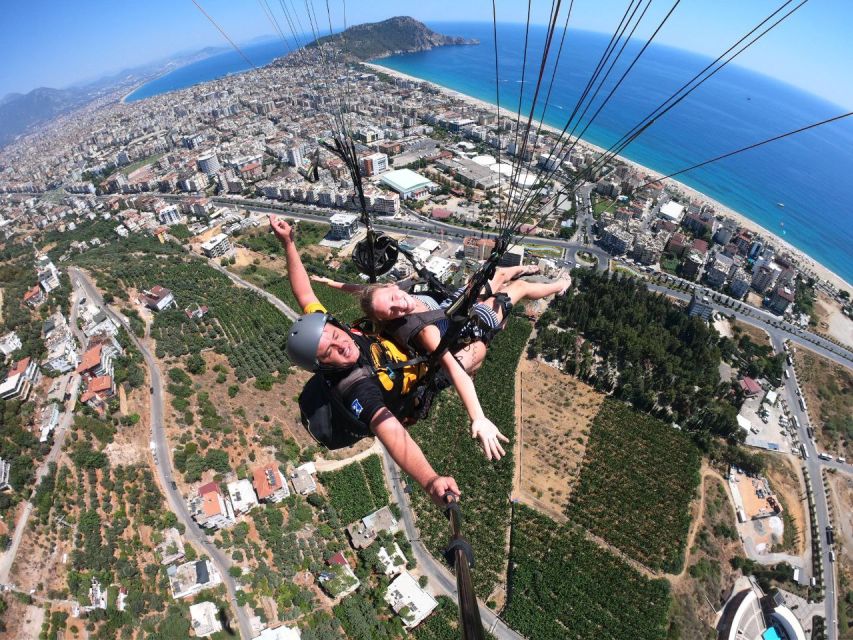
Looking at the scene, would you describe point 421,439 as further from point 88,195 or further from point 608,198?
point 88,195

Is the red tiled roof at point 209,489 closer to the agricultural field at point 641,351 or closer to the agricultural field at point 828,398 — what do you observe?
the agricultural field at point 641,351

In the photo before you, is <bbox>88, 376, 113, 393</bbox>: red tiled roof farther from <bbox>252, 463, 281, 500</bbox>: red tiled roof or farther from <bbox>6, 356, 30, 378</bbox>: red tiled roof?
<bbox>252, 463, 281, 500</bbox>: red tiled roof

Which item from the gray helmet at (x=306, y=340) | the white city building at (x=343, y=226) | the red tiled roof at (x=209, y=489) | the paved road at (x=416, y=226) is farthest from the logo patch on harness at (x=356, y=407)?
the white city building at (x=343, y=226)

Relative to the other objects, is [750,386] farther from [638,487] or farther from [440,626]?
[440,626]

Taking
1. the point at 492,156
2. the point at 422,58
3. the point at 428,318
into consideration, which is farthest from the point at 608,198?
the point at 422,58

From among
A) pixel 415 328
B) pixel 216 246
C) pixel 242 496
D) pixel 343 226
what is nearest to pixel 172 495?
pixel 242 496

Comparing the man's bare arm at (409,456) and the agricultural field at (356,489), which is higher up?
the man's bare arm at (409,456)

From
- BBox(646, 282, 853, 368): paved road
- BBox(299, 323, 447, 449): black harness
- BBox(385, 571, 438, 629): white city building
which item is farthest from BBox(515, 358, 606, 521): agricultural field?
BBox(299, 323, 447, 449): black harness
